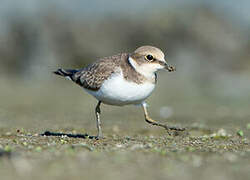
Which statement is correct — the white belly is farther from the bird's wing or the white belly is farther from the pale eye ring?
the pale eye ring

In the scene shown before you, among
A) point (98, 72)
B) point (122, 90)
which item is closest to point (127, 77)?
point (122, 90)

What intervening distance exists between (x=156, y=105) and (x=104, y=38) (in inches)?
246

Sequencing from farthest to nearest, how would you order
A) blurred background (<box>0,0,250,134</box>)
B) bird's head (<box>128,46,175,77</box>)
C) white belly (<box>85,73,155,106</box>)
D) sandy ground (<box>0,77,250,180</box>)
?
blurred background (<box>0,0,250,134</box>), bird's head (<box>128,46,175,77</box>), white belly (<box>85,73,155,106</box>), sandy ground (<box>0,77,250,180</box>)

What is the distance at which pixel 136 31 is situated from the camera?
779 inches

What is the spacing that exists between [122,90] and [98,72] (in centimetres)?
70

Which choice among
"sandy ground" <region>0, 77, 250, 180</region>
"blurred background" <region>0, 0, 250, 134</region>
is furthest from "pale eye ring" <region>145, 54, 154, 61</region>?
"blurred background" <region>0, 0, 250, 134</region>

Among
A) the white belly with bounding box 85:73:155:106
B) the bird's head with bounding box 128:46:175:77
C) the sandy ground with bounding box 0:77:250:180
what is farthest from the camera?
the bird's head with bounding box 128:46:175:77

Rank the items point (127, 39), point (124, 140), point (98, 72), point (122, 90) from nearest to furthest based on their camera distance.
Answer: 1. point (122, 90)
2. point (124, 140)
3. point (98, 72)
4. point (127, 39)

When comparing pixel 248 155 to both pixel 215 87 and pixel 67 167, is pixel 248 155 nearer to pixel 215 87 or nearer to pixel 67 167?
pixel 67 167

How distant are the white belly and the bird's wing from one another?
0.15 meters

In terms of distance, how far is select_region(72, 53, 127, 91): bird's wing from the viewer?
305 inches

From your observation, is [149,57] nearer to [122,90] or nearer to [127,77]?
[127,77]

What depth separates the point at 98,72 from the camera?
7941mm

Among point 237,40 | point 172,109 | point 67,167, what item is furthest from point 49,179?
point 237,40
